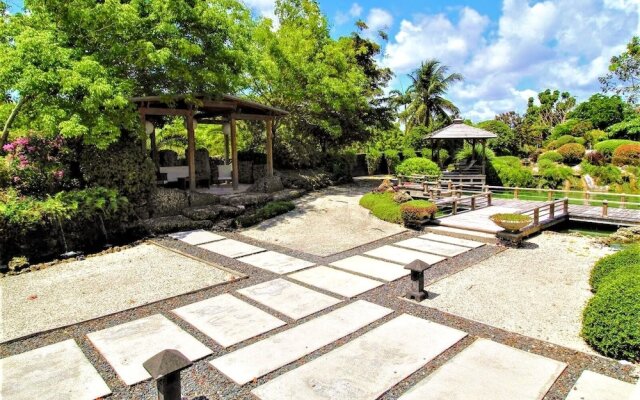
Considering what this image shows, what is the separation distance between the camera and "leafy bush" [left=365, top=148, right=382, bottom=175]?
2512cm

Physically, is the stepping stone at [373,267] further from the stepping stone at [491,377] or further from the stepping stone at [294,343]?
the stepping stone at [491,377]

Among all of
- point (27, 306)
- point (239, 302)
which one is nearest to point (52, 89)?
point (27, 306)

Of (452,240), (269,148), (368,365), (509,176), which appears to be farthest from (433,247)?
(509,176)

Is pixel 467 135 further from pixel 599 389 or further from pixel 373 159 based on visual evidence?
pixel 599 389

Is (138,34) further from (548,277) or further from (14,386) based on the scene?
(548,277)

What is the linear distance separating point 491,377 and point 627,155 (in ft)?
73.3

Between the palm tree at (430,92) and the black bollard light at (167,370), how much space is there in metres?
29.0

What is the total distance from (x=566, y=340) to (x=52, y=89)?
1006cm

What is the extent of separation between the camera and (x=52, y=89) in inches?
327

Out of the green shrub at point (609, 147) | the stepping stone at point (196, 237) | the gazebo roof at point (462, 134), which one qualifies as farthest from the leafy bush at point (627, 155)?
the stepping stone at point (196, 237)

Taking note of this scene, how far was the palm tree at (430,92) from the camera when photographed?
29344 mm

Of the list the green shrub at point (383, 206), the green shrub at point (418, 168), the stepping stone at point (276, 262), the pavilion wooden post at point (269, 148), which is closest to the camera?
the stepping stone at point (276, 262)

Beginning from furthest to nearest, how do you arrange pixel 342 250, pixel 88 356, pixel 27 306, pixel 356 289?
pixel 342 250 < pixel 356 289 < pixel 27 306 < pixel 88 356

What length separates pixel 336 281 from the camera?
6.95 metres
